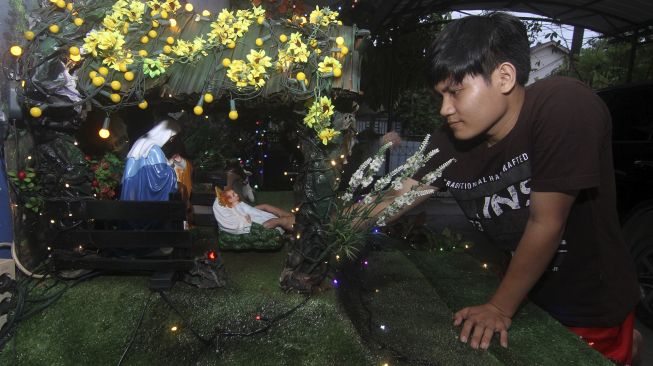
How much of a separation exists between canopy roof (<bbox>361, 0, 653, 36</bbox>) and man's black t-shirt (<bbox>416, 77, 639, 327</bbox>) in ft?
18.0

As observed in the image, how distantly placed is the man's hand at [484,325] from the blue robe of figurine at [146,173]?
1.66 meters

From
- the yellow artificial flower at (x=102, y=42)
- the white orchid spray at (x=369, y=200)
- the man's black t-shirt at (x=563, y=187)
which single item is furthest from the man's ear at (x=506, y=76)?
the yellow artificial flower at (x=102, y=42)

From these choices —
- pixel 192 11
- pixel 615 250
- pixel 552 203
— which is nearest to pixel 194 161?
pixel 192 11

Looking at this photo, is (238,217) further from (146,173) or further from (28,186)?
(28,186)

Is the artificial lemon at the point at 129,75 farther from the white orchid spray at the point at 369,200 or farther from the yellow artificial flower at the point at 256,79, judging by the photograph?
the white orchid spray at the point at 369,200

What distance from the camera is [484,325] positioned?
1.79 m

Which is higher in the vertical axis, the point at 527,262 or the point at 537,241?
the point at 537,241

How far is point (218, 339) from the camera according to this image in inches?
72.0

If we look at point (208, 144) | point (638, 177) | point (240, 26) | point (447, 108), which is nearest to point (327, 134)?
point (447, 108)

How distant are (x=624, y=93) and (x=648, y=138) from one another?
2.38 ft

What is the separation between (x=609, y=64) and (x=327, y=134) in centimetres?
1695

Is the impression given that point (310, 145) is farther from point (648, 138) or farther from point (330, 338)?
point (648, 138)

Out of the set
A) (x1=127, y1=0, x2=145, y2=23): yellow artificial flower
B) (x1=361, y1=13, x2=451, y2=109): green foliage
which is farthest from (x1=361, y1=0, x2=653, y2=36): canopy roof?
(x1=127, y1=0, x2=145, y2=23): yellow artificial flower

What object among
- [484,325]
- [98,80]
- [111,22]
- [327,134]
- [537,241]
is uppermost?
[111,22]
